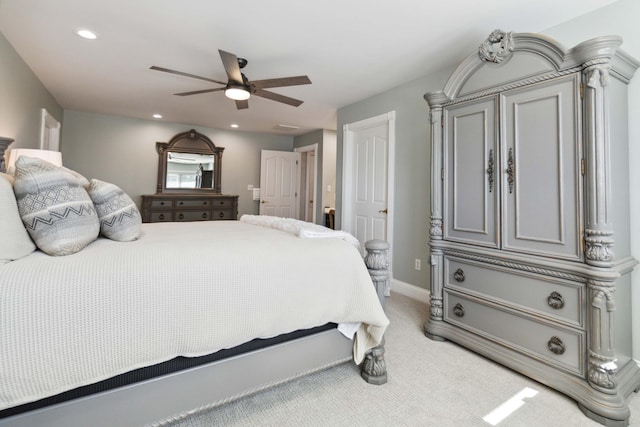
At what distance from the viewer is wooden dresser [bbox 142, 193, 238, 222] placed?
5332 millimetres

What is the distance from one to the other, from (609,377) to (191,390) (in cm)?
202

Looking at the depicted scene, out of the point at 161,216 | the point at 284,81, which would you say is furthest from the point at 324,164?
the point at 284,81

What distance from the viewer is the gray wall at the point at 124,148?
5.04 m

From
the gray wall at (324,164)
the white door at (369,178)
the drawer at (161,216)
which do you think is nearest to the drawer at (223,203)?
the drawer at (161,216)

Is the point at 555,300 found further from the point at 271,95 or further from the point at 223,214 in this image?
the point at 223,214

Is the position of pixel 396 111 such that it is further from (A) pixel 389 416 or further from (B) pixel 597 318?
(A) pixel 389 416

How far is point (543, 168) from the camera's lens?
1.79m

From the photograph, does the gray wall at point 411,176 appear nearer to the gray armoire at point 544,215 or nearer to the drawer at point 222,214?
the gray armoire at point 544,215

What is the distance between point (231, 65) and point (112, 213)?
1.53 metres

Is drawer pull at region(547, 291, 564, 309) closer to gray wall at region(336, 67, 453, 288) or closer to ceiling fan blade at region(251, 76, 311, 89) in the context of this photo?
gray wall at region(336, 67, 453, 288)

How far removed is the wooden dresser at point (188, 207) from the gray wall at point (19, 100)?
1.92 meters

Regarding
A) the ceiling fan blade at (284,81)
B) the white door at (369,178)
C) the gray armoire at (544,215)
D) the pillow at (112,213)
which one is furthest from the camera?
the white door at (369,178)

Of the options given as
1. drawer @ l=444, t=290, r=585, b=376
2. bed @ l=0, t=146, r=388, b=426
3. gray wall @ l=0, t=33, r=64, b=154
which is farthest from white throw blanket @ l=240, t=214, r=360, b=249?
gray wall @ l=0, t=33, r=64, b=154

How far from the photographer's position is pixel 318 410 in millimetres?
1522
